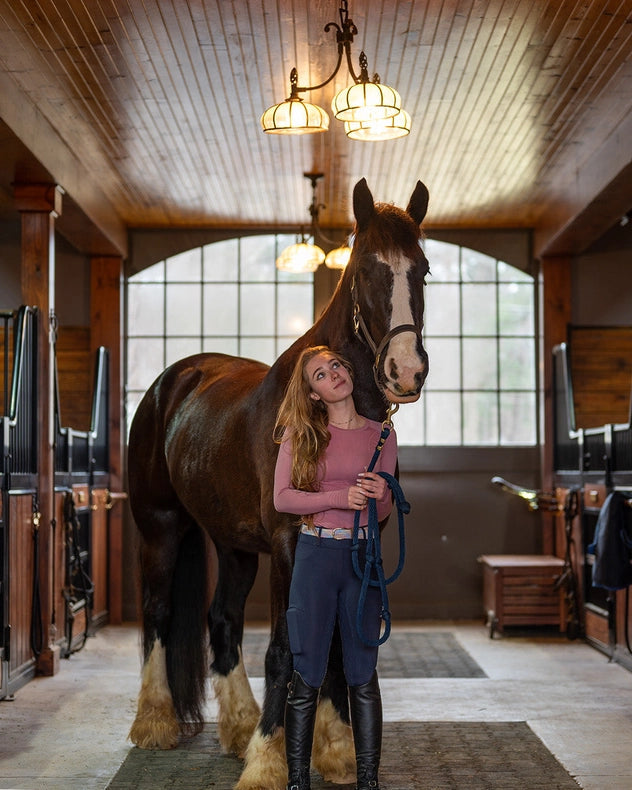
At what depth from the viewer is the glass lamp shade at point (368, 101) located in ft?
13.2

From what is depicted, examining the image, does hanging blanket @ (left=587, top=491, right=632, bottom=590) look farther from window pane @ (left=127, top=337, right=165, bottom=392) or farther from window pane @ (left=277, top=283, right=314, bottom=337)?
window pane @ (left=127, top=337, right=165, bottom=392)

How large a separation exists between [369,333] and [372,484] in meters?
0.44

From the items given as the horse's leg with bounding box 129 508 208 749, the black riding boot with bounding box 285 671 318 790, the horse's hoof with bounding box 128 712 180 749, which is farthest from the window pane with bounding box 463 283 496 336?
the black riding boot with bounding box 285 671 318 790

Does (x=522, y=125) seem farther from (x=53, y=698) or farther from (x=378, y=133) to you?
(x=53, y=698)

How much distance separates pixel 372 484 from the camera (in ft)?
8.80

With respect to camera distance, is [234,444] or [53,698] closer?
[234,444]

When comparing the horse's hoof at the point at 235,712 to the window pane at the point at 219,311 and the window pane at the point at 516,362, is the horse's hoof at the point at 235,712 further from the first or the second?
the window pane at the point at 516,362

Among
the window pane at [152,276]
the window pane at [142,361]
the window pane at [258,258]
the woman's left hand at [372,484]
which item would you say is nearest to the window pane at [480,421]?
the window pane at [258,258]

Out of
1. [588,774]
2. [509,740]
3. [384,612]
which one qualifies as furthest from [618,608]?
[384,612]

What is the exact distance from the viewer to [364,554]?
9.02ft

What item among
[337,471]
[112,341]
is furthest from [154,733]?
[112,341]

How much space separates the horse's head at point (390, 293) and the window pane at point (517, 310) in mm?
5207

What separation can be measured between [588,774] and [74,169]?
4341 millimetres

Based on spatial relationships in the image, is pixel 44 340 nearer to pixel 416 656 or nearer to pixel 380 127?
pixel 380 127
